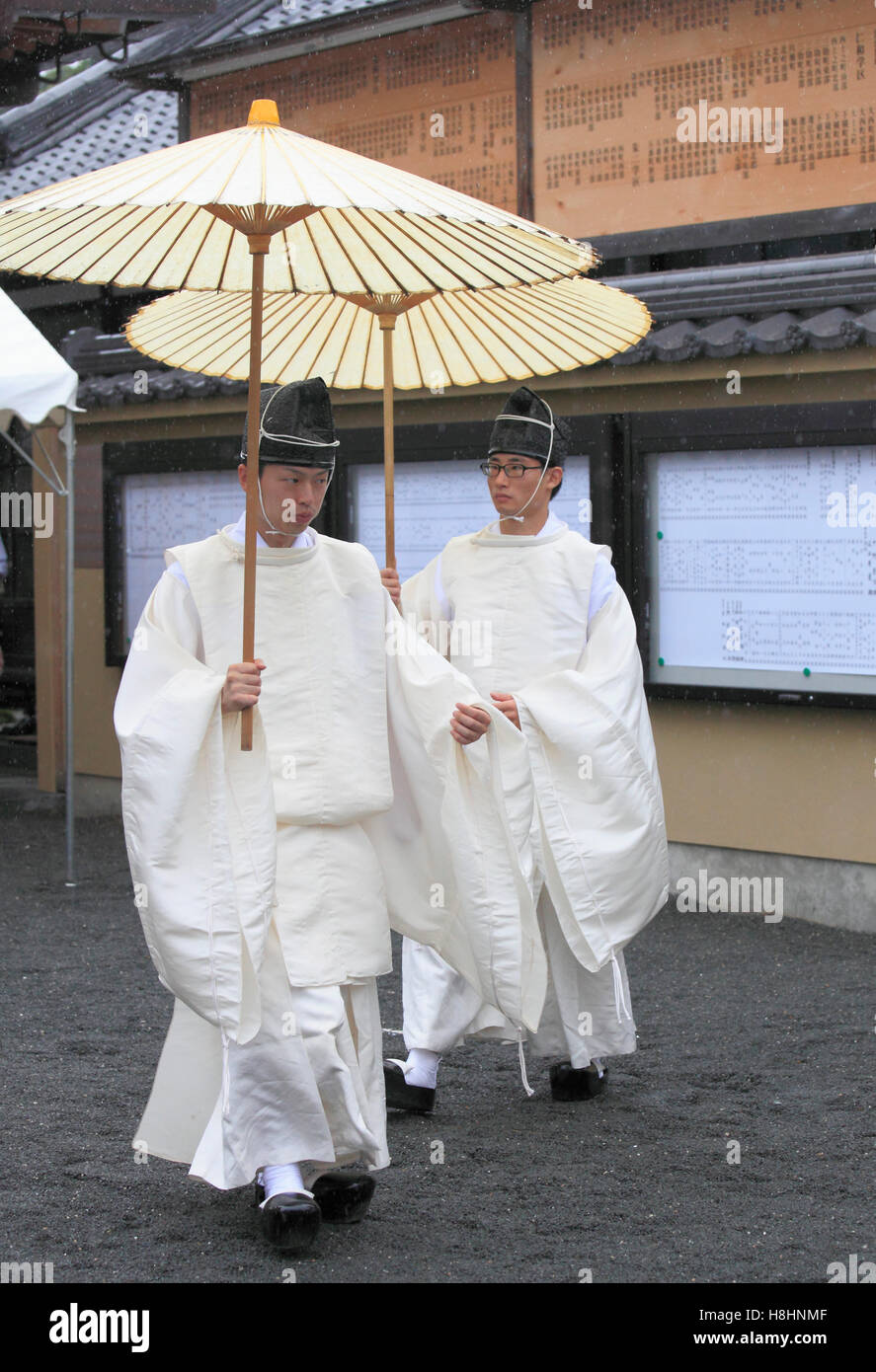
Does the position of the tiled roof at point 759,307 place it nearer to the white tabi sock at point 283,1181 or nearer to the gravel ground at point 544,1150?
the gravel ground at point 544,1150

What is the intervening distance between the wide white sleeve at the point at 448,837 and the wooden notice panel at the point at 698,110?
4031mm

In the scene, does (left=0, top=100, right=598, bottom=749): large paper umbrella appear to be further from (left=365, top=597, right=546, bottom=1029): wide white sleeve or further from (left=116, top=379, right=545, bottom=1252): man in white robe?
(left=365, top=597, right=546, bottom=1029): wide white sleeve

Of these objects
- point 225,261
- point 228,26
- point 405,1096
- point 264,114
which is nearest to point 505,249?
point 264,114

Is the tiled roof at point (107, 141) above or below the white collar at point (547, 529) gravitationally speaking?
above

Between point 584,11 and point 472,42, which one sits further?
point 472,42

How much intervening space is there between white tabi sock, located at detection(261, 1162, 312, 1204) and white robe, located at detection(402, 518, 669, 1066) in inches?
43.4

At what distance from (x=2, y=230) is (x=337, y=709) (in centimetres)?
128

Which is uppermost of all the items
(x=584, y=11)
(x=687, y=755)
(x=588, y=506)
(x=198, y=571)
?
(x=584, y=11)

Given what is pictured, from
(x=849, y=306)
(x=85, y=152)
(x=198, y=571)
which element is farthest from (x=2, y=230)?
(x=85, y=152)

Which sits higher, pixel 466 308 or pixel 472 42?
pixel 472 42

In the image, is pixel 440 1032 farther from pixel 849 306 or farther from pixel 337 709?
pixel 849 306

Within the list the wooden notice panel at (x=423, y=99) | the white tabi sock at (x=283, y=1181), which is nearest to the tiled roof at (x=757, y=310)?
the wooden notice panel at (x=423, y=99)

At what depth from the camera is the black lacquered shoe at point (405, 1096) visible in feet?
15.2

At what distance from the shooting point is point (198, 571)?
371 cm
